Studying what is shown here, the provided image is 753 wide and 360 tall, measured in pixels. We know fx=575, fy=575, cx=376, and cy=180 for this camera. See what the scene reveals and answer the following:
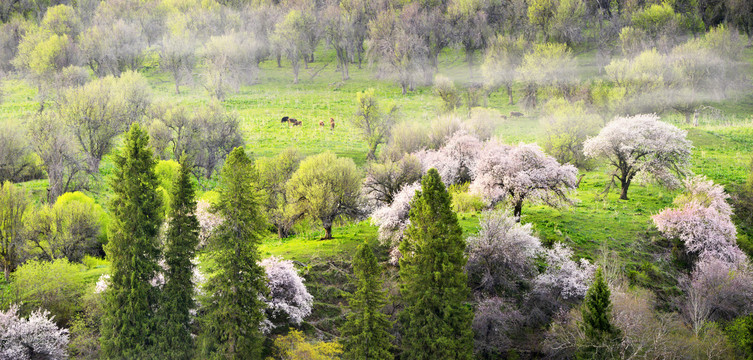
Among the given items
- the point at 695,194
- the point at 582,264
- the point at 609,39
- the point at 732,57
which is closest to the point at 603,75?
the point at 609,39

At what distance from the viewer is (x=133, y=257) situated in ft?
117

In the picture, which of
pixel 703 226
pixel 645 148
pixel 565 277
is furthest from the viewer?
pixel 645 148

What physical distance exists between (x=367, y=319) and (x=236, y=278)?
8.88m

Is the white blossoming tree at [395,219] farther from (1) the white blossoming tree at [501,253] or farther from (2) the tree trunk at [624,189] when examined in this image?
(2) the tree trunk at [624,189]

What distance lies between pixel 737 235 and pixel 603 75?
63.9 m

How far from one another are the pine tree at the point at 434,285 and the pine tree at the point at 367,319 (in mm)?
2436

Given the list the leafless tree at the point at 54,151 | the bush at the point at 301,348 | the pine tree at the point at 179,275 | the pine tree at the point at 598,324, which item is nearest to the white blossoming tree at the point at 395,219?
the bush at the point at 301,348

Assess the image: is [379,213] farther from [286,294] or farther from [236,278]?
[236,278]

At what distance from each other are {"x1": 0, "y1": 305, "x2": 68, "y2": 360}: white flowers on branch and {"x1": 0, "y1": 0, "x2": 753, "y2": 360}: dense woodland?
125 mm

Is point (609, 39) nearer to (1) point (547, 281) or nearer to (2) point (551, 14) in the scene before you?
(2) point (551, 14)

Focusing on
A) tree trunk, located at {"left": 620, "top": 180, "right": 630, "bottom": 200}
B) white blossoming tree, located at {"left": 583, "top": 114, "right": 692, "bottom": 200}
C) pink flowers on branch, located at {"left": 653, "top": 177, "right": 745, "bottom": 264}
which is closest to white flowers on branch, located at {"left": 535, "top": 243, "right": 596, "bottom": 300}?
pink flowers on branch, located at {"left": 653, "top": 177, "right": 745, "bottom": 264}

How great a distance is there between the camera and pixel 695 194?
5609 cm

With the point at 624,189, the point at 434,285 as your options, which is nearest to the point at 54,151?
the point at 434,285

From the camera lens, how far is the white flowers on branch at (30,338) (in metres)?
34.5
